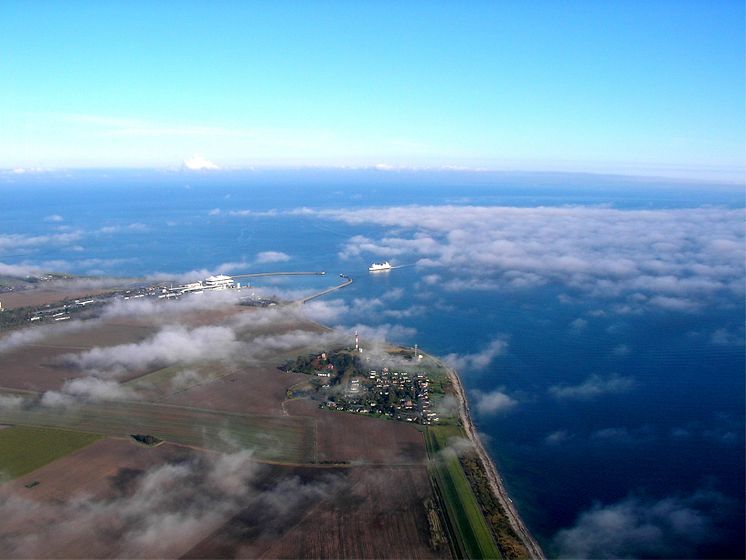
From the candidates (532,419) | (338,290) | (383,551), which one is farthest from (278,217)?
(383,551)

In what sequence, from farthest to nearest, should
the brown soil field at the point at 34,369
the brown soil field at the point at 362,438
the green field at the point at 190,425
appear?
the brown soil field at the point at 34,369
the green field at the point at 190,425
the brown soil field at the point at 362,438

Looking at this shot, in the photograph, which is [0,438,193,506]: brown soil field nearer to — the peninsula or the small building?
the peninsula

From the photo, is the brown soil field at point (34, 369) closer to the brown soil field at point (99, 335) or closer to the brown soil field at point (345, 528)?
the brown soil field at point (99, 335)

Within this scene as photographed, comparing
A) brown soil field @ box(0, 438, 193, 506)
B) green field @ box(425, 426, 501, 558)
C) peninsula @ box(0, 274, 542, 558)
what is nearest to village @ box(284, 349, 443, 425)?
peninsula @ box(0, 274, 542, 558)

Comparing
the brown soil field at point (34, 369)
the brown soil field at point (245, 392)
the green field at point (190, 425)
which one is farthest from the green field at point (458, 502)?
the brown soil field at point (34, 369)

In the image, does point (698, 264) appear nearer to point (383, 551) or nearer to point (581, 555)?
point (581, 555)

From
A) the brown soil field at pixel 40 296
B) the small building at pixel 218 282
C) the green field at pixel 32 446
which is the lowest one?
the brown soil field at pixel 40 296

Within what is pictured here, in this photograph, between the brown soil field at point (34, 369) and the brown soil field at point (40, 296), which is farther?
the brown soil field at point (40, 296)
